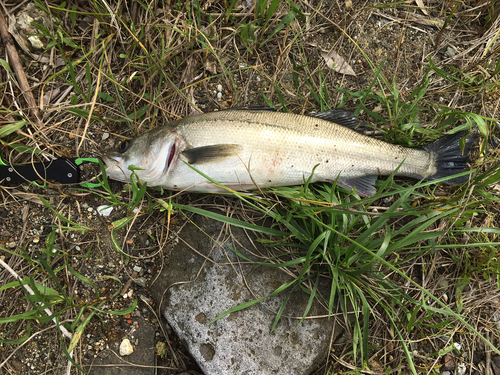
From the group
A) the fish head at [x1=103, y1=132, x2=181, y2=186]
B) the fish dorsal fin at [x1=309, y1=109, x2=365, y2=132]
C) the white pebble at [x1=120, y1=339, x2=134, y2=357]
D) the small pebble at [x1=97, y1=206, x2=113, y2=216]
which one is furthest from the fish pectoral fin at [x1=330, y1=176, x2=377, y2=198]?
the white pebble at [x1=120, y1=339, x2=134, y2=357]

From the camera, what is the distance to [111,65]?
346 centimetres

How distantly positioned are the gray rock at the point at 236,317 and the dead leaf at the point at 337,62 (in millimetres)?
2173

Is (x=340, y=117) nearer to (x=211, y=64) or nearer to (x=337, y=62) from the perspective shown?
(x=337, y=62)

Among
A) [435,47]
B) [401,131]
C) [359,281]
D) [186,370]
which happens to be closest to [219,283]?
[186,370]

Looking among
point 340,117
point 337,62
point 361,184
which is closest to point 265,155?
point 340,117

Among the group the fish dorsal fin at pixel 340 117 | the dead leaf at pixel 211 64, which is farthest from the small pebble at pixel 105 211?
the fish dorsal fin at pixel 340 117

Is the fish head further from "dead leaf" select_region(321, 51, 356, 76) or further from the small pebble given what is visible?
"dead leaf" select_region(321, 51, 356, 76)

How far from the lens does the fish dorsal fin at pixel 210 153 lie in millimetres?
2912

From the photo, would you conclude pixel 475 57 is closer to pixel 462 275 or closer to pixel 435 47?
pixel 435 47

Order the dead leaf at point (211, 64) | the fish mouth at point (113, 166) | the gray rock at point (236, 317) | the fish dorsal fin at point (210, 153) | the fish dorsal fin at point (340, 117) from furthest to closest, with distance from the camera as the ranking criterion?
the dead leaf at point (211, 64)
the fish dorsal fin at point (340, 117)
the fish mouth at point (113, 166)
the fish dorsal fin at point (210, 153)
the gray rock at point (236, 317)

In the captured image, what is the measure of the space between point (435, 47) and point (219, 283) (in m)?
3.63

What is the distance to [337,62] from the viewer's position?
3.59 meters

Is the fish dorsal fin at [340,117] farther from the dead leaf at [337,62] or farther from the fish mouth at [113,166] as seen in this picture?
the fish mouth at [113,166]

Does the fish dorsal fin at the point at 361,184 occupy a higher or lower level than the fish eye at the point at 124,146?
lower
